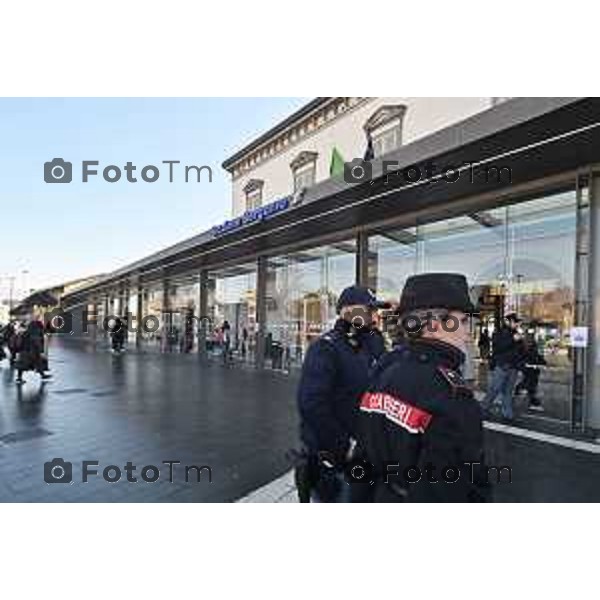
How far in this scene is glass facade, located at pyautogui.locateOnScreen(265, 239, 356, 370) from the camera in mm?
13938

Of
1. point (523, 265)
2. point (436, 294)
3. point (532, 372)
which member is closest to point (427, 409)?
point (436, 294)

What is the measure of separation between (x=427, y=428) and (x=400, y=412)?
0.40 feet

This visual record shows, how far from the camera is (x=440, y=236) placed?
11141mm

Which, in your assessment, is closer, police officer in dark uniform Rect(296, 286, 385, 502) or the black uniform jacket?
the black uniform jacket

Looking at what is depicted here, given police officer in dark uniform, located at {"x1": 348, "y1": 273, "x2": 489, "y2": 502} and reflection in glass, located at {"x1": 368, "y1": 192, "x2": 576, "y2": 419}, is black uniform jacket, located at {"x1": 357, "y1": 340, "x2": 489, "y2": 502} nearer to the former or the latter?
police officer in dark uniform, located at {"x1": 348, "y1": 273, "x2": 489, "y2": 502}

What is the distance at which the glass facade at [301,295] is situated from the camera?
45.7 ft

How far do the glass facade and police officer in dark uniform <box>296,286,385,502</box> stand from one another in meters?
9.98

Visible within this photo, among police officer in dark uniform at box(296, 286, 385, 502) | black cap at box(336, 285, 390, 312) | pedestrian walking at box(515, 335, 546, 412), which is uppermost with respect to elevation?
black cap at box(336, 285, 390, 312)

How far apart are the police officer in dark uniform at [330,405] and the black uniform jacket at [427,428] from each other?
2.87 ft

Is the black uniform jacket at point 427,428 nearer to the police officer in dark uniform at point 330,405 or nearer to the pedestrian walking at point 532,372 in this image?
the police officer in dark uniform at point 330,405

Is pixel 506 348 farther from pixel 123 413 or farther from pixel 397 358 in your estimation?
pixel 397 358

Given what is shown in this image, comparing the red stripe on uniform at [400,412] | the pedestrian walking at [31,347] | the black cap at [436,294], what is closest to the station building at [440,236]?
the black cap at [436,294]

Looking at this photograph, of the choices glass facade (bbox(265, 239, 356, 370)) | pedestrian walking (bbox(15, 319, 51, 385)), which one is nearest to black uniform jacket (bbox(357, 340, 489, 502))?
glass facade (bbox(265, 239, 356, 370))

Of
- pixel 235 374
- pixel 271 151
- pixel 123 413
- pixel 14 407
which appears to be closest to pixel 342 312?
pixel 123 413
